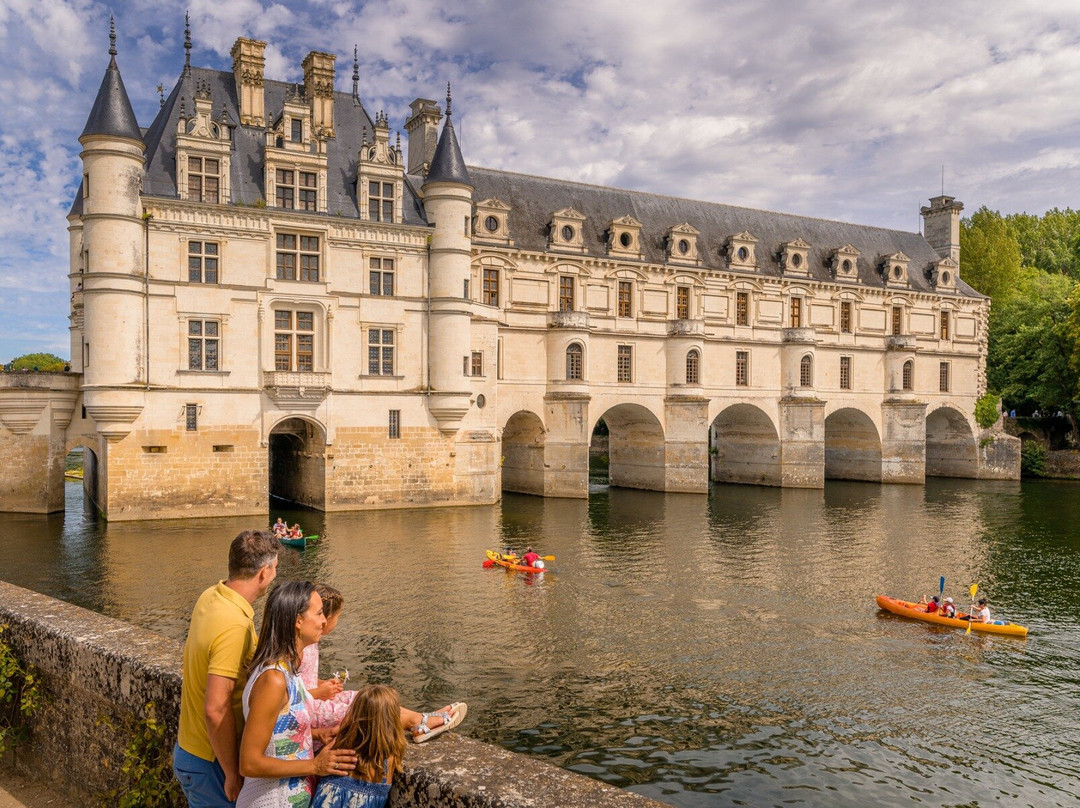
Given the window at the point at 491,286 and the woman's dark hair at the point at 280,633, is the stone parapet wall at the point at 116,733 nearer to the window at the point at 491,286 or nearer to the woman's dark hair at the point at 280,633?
the woman's dark hair at the point at 280,633

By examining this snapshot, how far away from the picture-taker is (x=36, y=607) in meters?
6.97

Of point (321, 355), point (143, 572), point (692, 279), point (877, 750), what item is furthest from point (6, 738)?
point (692, 279)

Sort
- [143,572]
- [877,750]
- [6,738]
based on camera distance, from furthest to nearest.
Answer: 1. [143,572]
2. [877,750]
3. [6,738]

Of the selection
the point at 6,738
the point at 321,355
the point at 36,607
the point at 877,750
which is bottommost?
the point at 877,750

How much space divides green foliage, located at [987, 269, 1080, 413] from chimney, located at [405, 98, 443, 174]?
37.3 metres

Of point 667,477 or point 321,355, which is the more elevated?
point 321,355

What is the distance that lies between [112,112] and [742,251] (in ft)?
103

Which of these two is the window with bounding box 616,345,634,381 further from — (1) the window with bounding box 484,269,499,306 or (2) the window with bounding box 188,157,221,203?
(2) the window with bounding box 188,157,221,203

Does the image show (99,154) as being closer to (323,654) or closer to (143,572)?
(143,572)

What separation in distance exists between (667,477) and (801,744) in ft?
98.6

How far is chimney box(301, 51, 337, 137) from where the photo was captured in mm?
35281

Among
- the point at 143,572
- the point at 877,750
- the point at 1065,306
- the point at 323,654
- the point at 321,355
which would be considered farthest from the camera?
the point at 1065,306

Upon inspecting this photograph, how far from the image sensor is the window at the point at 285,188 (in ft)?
107

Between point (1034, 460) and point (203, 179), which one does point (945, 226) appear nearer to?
point (1034, 460)
